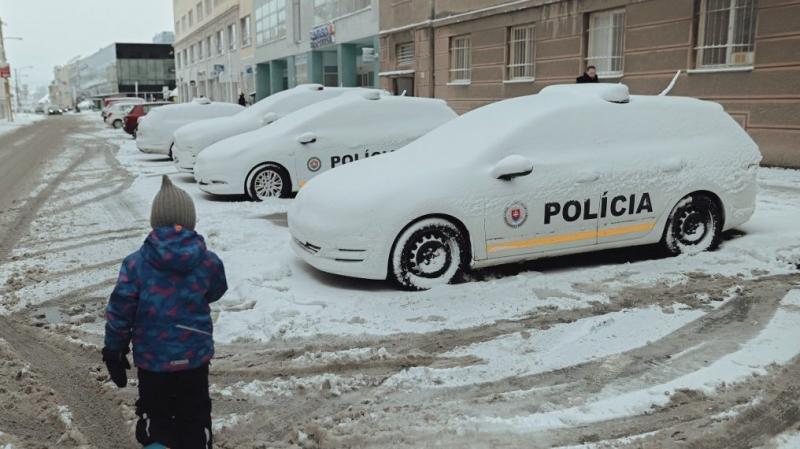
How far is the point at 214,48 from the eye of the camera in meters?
57.8

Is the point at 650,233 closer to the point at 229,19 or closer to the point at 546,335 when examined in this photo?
the point at 546,335

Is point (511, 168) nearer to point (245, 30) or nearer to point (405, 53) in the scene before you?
point (405, 53)

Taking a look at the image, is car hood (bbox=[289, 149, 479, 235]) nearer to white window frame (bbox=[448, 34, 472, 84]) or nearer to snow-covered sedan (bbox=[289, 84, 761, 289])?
snow-covered sedan (bbox=[289, 84, 761, 289])

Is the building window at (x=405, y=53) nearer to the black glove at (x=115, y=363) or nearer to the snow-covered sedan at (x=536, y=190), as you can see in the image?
the snow-covered sedan at (x=536, y=190)

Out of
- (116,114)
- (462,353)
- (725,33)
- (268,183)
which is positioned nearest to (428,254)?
(462,353)

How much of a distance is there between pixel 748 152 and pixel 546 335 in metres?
3.48

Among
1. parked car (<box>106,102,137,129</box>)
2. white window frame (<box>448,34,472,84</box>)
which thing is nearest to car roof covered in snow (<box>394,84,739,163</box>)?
white window frame (<box>448,34,472,84</box>)

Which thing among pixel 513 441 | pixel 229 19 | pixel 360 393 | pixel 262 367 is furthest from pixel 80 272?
pixel 229 19

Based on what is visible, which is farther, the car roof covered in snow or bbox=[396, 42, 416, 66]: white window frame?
bbox=[396, 42, 416, 66]: white window frame

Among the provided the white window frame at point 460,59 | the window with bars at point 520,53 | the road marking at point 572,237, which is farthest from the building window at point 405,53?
the road marking at point 572,237

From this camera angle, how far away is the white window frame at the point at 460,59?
71.4 feet

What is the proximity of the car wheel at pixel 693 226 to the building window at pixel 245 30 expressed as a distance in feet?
144

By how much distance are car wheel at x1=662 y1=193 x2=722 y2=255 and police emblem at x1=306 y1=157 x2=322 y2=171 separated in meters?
5.53

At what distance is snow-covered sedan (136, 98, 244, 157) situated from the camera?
17922 mm
